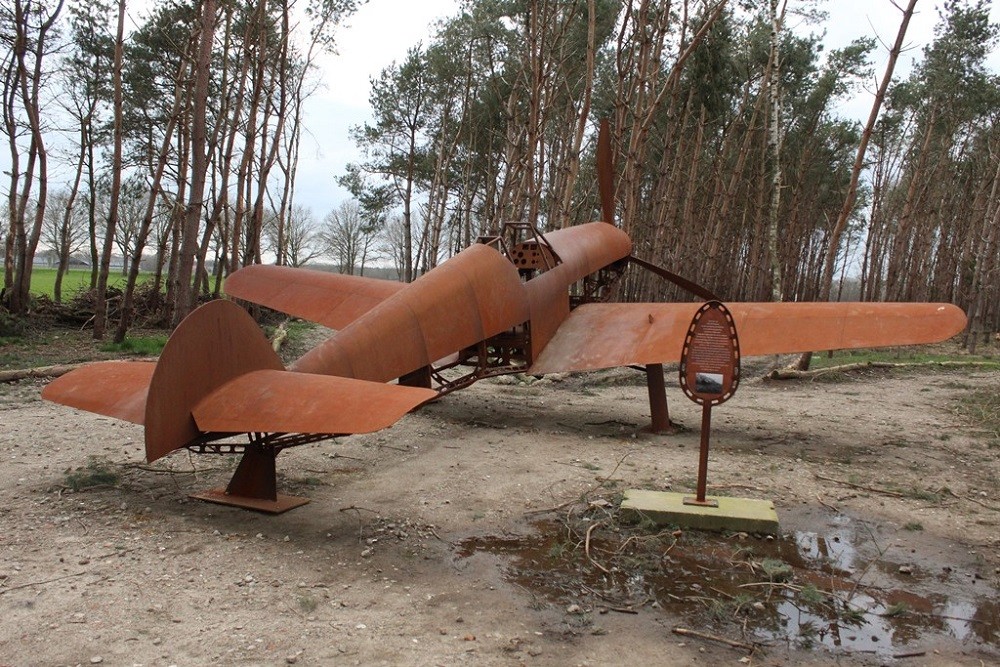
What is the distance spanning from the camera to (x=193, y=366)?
4.48 metres

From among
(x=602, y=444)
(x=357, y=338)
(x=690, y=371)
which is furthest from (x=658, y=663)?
(x=602, y=444)

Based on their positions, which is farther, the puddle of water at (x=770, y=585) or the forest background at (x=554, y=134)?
A: the forest background at (x=554, y=134)

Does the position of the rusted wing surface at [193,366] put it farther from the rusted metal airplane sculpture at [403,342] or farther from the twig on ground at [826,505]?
the twig on ground at [826,505]

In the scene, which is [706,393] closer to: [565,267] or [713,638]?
Result: [713,638]

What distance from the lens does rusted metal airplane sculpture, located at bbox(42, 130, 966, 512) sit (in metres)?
4.34

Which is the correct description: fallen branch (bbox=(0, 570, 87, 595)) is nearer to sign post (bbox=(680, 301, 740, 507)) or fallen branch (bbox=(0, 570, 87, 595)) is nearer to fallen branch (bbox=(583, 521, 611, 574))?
fallen branch (bbox=(583, 521, 611, 574))

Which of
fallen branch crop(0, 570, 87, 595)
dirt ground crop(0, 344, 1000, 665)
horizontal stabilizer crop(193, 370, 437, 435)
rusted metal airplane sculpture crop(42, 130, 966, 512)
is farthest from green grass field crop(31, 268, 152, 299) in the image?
fallen branch crop(0, 570, 87, 595)

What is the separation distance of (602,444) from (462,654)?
5.04 meters

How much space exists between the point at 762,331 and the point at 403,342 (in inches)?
161

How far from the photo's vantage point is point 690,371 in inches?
203

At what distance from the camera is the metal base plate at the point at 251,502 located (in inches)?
197

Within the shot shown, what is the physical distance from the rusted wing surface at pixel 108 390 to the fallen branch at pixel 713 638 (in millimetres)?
3530

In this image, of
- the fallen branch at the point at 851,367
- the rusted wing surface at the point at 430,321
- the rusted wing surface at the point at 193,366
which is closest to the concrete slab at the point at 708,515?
the rusted wing surface at the point at 430,321

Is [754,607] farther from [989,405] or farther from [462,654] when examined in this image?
[989,405]
